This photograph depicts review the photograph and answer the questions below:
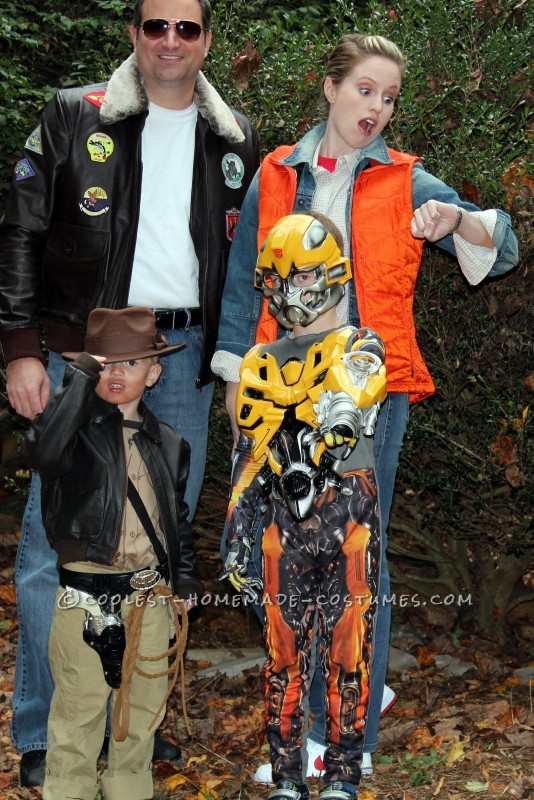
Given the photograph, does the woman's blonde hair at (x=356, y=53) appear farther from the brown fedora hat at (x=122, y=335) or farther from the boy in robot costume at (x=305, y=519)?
the brown fedora hat at (x=122, y=335)

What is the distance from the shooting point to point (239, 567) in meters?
3.68

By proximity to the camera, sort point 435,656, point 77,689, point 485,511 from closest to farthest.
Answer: point 77,689 < point 485,511 < point 435,656

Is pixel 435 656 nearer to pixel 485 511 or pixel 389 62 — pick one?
pixel 485 511

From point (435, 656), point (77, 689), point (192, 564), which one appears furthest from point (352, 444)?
point (435, 656)

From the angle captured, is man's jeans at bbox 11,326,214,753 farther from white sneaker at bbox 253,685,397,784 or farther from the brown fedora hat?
white sneaker at bbox 253,685,397,784

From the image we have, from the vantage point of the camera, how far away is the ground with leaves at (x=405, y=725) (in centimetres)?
441

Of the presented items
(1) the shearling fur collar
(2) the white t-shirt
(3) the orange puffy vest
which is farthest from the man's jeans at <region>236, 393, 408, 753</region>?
(1) the shearling fur collar

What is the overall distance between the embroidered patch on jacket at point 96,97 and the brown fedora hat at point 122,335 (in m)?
0.89

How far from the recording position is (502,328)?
191 inches

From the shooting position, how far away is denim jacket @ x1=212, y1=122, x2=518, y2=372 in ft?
13.0

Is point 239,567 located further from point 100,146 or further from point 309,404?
point 100,146

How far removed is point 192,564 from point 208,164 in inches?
63.7

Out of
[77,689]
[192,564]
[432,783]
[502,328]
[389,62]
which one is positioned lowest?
[432,783]

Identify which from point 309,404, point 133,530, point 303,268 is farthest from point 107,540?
point 303,268
